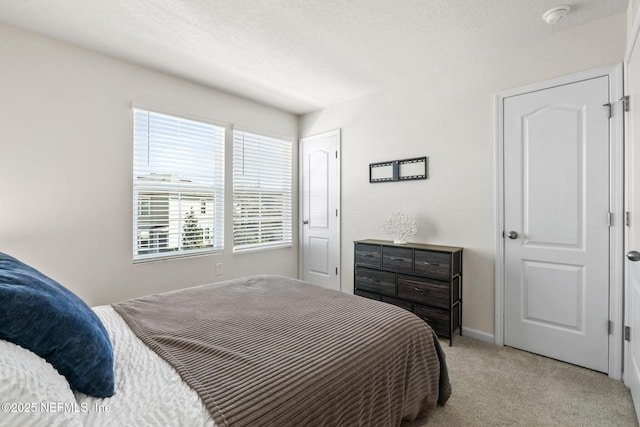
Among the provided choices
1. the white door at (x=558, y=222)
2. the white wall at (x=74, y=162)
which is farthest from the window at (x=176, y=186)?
the white door at (x=558, y=222)

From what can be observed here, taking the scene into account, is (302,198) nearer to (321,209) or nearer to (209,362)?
(321,209)

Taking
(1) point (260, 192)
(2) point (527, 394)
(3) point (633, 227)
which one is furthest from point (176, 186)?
(3) point (633, 227)

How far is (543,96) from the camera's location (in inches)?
96.2

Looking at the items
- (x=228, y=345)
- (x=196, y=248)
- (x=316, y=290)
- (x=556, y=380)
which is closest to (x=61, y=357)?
(x=228, y=345)

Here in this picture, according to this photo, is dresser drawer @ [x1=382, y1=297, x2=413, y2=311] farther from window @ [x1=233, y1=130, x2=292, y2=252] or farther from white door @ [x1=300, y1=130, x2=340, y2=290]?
window @ [x1=233, y1=130, x2=292, y2=252]

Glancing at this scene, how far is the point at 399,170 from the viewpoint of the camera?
3342mm

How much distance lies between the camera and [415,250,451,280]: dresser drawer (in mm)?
2648

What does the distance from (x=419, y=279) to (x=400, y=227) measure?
571 millimetres

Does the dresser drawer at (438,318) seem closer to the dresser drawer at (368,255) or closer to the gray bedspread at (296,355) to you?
the dresser drawer at (368,255)

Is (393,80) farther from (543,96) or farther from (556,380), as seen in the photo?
(556,380)

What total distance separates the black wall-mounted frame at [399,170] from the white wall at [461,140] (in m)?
0.07

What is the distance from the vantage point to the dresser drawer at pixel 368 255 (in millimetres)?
3117

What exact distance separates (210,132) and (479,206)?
9.43 ft

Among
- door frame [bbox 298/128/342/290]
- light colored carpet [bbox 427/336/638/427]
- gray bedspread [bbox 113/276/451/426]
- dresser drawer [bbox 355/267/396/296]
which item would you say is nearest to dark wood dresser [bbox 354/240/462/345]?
dresser drawer [bbox 355/267/396/296]
